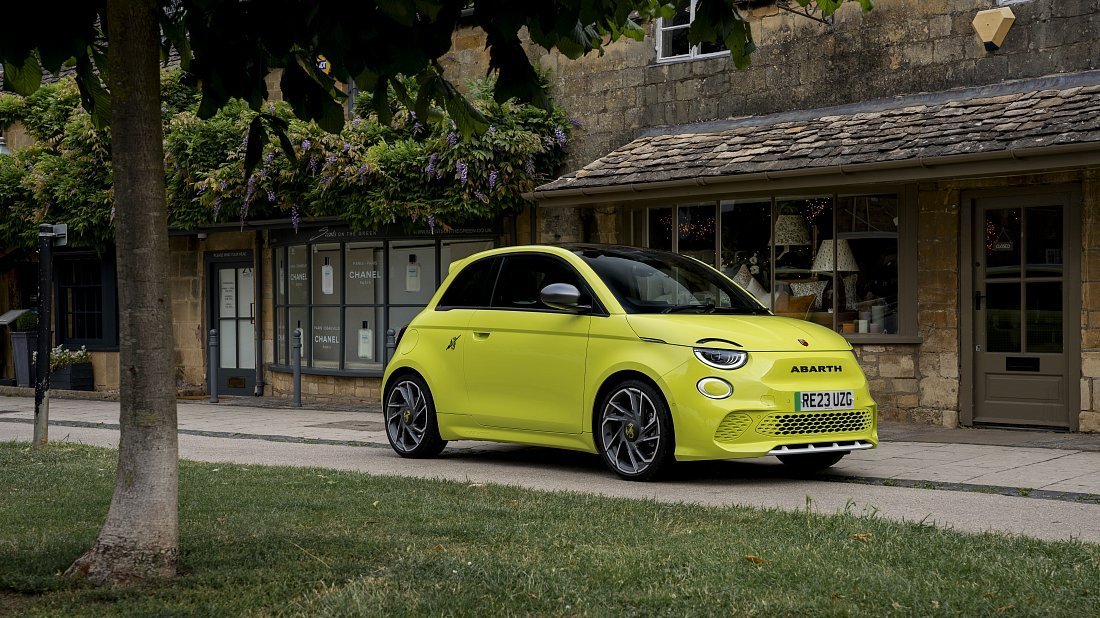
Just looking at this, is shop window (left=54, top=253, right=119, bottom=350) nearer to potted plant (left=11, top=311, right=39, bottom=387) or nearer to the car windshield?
potted plant (left=11, top=311, right=39, bottom=387)

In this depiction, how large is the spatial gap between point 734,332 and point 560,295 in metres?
1.25

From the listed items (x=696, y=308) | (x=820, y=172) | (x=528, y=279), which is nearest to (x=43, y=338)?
(x=528, y=279)

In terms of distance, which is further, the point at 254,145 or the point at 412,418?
the point at 412,418

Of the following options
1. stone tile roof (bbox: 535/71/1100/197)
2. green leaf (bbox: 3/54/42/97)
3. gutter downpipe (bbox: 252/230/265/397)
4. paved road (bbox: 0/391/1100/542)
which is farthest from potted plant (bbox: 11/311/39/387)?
green leaf (bbox: 3/54/42/97)

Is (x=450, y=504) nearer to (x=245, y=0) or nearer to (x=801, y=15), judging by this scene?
(x=245, y=0)

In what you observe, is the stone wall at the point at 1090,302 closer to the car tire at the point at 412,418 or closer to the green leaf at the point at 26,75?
the car tire at the point at 412,418

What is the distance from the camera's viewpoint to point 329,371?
18297 mm

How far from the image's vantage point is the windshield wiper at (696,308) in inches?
361

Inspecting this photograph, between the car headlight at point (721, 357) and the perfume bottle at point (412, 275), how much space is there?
9543 mm

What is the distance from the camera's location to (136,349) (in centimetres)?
536

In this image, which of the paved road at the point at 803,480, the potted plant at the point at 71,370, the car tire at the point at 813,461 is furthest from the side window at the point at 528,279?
the potted plant at the point at 71,370

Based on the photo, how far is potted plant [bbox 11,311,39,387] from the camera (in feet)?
71.1

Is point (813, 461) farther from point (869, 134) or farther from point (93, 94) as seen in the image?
point (93, 94)

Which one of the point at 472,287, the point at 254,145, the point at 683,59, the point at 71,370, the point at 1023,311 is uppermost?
the point at 683,59
